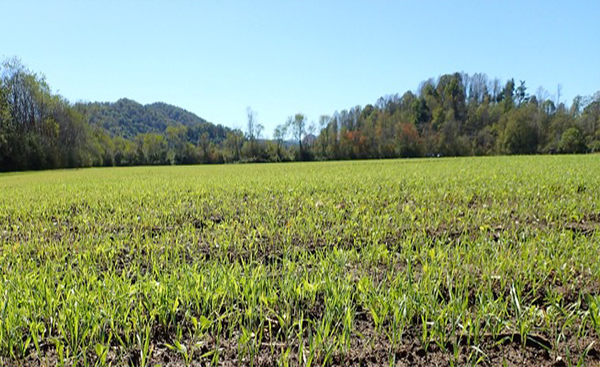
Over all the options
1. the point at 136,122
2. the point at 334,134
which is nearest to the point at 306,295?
the point at 334,134

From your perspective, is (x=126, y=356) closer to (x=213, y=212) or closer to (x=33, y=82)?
(x=213, y=212)

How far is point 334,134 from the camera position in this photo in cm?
8031

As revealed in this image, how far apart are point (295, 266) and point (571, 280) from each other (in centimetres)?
236

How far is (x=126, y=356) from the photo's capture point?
1.89 m

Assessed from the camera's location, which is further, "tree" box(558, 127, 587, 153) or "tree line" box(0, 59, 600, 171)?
"tree" box(558, 127, 587, 153)

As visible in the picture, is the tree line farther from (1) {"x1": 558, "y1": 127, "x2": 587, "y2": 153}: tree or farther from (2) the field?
(2) the field

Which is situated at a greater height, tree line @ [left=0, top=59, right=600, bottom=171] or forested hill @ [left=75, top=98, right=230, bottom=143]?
forested hill @ [left=75, top=98, right=230, bottom=143]

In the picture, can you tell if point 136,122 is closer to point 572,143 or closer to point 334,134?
point 334,134

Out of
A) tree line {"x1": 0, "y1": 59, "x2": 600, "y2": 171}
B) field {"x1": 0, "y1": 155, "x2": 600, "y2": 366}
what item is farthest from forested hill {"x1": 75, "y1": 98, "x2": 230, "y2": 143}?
field {"x1": 0, "y1": 155, "x2": 600, "y2": 366}

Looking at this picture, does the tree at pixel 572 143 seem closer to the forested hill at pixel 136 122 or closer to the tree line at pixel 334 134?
the tree line at pixel 334 134

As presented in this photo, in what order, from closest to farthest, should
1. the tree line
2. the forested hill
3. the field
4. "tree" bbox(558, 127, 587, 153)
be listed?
1. the field
2. the tree line
3. "tree" bbox(558, 127, 587, 153)
4. the forested hill

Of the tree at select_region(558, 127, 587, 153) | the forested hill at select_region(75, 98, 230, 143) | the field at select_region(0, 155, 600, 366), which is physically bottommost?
the field at select_region(0, 155, 600, 366)

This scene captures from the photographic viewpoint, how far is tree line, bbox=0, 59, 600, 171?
45.8 metres

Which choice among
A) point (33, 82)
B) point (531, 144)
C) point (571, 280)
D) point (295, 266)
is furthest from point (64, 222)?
point (531, 144)
